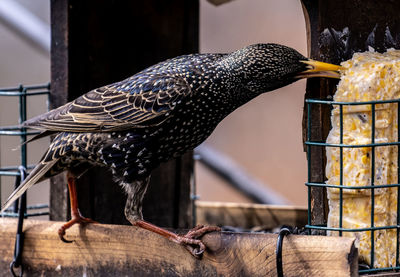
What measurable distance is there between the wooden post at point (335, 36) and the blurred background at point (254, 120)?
13.3 ft

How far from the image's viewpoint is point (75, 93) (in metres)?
4.16

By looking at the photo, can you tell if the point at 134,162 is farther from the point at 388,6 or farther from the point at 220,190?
the point at 220,190

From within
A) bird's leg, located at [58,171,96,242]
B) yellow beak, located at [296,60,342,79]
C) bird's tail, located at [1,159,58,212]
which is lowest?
bird's leg, located at [58,171,96,242]

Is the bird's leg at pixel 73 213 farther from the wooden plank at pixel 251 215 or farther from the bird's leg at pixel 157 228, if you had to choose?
the wooden plank at pixel 251 215

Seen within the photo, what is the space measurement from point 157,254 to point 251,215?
5.37 feet

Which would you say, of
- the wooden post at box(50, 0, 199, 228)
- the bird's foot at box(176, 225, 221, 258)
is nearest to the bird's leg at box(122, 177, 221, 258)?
the bird's foot at box(176, 225, 221, 258)

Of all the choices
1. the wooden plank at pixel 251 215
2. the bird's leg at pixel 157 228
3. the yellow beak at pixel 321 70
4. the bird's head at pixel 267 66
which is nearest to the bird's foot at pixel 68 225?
the bird's leg at pixel 157 228

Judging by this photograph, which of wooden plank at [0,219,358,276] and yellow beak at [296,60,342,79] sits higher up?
yellow beak at [296,60,342,79]

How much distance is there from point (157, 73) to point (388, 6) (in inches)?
38.7

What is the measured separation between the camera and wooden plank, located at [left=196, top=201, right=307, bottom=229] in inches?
190

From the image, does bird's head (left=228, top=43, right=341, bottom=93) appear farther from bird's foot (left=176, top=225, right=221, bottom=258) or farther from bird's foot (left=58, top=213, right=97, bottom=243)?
bird's foot (left=58, top=213, right=97, bottom=243)

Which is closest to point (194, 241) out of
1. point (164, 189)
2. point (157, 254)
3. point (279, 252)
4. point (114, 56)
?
point (157, 254)

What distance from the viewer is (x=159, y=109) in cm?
354

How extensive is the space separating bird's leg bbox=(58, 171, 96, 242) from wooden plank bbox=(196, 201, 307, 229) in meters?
1.28
